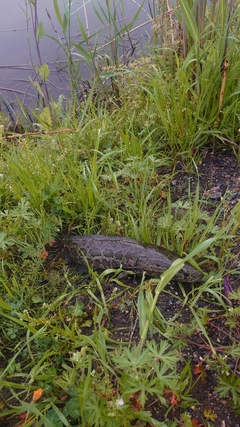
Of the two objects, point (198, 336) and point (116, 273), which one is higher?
point (116, 273)

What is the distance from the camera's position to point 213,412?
2.16 metres

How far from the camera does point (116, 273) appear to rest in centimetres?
285

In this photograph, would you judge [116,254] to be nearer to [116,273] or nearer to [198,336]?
[116,273]

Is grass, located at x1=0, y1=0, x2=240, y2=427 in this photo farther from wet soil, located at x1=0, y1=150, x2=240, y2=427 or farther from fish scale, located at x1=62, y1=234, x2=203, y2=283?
fish scale, located at x1=62, y1=234, x2=203, y2=283

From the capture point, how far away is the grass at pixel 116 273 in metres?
2.11

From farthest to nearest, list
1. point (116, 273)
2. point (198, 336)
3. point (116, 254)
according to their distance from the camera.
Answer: point (116, 254)
point (116, 273)
point (198, 336)

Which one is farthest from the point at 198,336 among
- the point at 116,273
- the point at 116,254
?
the point at 116,254

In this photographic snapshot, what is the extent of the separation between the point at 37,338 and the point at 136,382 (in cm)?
83

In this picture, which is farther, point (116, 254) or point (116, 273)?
point (116, 254)

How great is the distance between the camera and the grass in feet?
6.91

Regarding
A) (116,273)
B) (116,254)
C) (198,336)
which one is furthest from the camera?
(116,254)

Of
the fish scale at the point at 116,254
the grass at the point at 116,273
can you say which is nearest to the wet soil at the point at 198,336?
the grass at the point at 116,273

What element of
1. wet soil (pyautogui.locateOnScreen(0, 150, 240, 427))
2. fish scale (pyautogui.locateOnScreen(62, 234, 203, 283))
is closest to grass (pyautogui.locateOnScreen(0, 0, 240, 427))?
wet soil (pyautogui.locateOnScreen(0, 150, 240, 427))

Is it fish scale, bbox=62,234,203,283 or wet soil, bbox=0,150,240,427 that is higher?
fish scale, bbox=62,234,203,283
